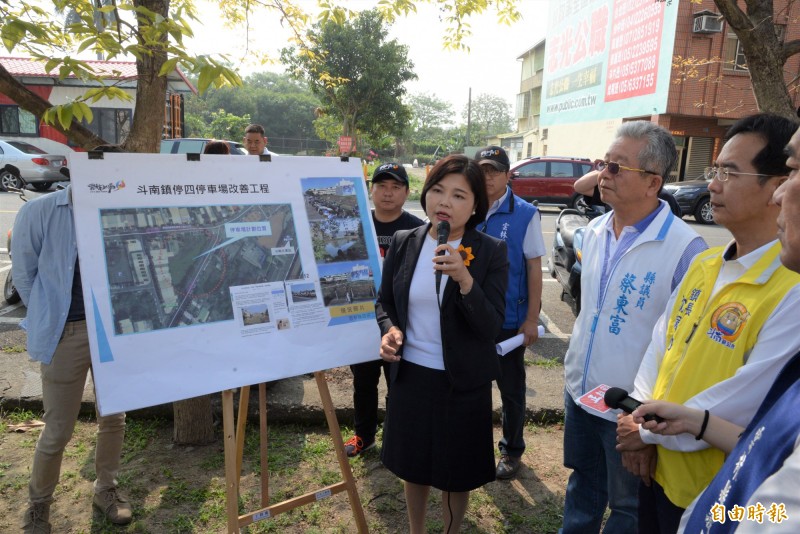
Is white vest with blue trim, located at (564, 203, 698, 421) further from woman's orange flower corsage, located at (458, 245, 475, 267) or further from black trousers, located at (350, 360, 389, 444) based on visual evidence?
black trousers, located at (350, 360, 389, 444)

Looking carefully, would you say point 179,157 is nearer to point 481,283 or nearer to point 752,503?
point 481,283

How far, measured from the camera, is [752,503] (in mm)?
807

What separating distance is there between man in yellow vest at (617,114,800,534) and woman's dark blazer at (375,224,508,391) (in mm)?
563

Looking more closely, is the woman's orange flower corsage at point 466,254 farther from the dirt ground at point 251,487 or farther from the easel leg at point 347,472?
the dirt ground at point 251,487

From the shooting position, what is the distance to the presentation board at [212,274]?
217 centimetres

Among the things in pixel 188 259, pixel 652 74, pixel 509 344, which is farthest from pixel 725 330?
pixel 652 74

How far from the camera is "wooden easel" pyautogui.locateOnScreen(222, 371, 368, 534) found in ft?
7.28

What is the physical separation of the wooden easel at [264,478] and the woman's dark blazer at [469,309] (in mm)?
539

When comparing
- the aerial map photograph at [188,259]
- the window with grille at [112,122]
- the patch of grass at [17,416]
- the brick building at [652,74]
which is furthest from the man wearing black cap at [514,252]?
the window with grille at [112,122]

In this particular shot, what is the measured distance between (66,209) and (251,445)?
174cm

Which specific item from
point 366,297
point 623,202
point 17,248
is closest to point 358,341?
point 366,297

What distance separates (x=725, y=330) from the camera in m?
1.45

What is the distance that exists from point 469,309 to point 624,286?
0.57 m

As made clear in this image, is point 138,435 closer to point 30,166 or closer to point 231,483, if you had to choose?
point 231,483
